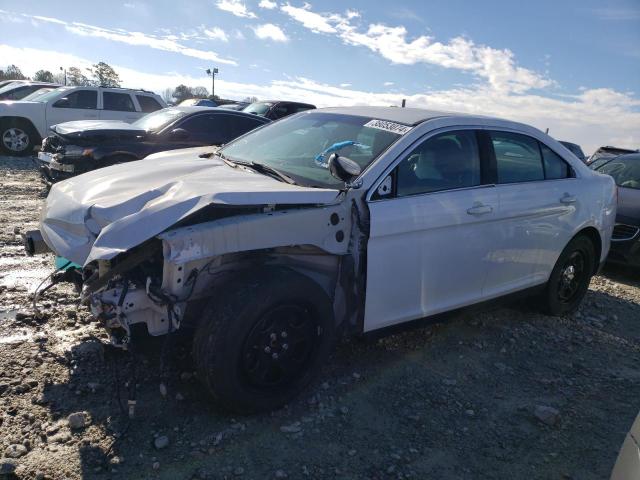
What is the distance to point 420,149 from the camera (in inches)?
135

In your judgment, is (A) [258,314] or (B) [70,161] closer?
(A) [258,314]

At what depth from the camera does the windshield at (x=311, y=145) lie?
3.35 meters

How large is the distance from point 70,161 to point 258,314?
6.03 meters

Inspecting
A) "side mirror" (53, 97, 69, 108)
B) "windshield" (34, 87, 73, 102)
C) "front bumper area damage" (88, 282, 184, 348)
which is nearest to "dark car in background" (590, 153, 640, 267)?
"front bumper area damage" (88, 282, 184, 348)

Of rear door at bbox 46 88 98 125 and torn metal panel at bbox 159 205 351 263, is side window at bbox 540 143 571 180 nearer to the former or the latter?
torn metal panel at bbox 159 205 351 263

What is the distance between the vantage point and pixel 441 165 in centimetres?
357

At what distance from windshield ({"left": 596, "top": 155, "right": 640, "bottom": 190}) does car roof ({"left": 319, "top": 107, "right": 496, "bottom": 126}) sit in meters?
4.13

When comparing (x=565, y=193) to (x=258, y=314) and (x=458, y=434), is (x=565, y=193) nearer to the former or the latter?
(x=458, y=434)

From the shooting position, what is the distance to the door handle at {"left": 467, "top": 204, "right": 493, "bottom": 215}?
3561mm

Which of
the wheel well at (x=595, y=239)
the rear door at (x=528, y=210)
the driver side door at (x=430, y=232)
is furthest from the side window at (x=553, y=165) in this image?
the driver side door at (x=430, y=232)

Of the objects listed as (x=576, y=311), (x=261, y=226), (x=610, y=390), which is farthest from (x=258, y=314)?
(x=576, y=311)

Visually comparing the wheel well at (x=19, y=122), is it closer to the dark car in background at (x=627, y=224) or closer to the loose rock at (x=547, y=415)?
the dark car in background at (x=627, y=224)

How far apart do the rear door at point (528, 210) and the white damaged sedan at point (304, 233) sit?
2 centimetres

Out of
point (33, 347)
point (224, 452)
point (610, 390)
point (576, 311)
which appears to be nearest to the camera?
point (224, 452)
